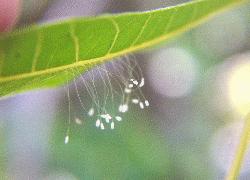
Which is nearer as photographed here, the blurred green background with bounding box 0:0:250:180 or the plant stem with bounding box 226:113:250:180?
the plant stem with bounding box 226:113:250:180

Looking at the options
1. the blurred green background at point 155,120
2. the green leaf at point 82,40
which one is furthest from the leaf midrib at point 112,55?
the blurred green background at point 155,120

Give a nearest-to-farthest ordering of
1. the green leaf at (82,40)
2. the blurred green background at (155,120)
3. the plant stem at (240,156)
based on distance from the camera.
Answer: the green leaf at (82,40)
the plant stem at (240,156)
the blurred green background at (155,120)

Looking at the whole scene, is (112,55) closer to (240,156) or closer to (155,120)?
(240,156)

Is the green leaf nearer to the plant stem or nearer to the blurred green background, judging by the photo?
the plant stem

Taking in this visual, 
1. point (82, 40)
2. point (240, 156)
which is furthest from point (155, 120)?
point (82, 40)

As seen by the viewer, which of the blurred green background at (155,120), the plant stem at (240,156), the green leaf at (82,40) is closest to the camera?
the green leaf at (82,40)

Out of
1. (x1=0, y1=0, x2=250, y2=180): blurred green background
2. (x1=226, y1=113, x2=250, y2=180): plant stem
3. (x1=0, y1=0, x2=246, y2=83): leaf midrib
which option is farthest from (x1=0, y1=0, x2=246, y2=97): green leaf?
(x1=0, y1=0, x2=250, y2=180): blurred green background

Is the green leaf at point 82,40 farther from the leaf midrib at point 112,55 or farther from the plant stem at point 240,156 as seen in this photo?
the plant stem at point 240,156
